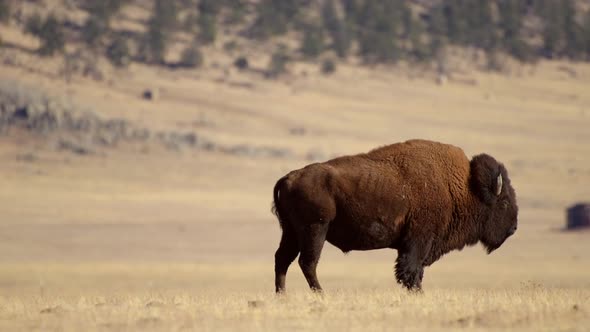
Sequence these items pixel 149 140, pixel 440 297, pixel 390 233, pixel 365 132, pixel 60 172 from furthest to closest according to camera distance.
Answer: pixel 365 132 < pixel 149 140 < pixel 60 172 < pixel 390 233 < pixel 440 297

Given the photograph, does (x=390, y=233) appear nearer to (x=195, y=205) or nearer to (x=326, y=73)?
(x=195, y=205)

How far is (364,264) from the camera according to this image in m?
31.0

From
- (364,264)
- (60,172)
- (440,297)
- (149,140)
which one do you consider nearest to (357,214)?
(440,297)

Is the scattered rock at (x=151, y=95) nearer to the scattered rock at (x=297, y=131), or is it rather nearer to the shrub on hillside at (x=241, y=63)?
the scattered rock at (x=297, y=131)

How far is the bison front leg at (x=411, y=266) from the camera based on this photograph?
1210 cm

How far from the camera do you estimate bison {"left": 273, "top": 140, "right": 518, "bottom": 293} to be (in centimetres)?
1204

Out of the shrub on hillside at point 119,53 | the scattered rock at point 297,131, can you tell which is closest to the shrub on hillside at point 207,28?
the shrub on hillside at point 119,53

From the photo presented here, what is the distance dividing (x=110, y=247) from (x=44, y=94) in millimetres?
24013

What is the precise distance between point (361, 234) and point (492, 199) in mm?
1695

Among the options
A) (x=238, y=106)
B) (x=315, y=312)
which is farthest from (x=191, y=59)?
(x=315, y=312)

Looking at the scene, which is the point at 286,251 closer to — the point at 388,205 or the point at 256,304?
the point at 388,205

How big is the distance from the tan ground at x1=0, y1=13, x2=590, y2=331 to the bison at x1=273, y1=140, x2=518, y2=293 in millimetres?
530

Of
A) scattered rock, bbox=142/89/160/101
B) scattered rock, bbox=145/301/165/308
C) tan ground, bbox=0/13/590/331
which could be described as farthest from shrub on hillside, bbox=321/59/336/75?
scattered rock, bbox=145/301/165/308

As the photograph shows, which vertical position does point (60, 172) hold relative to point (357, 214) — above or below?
below
